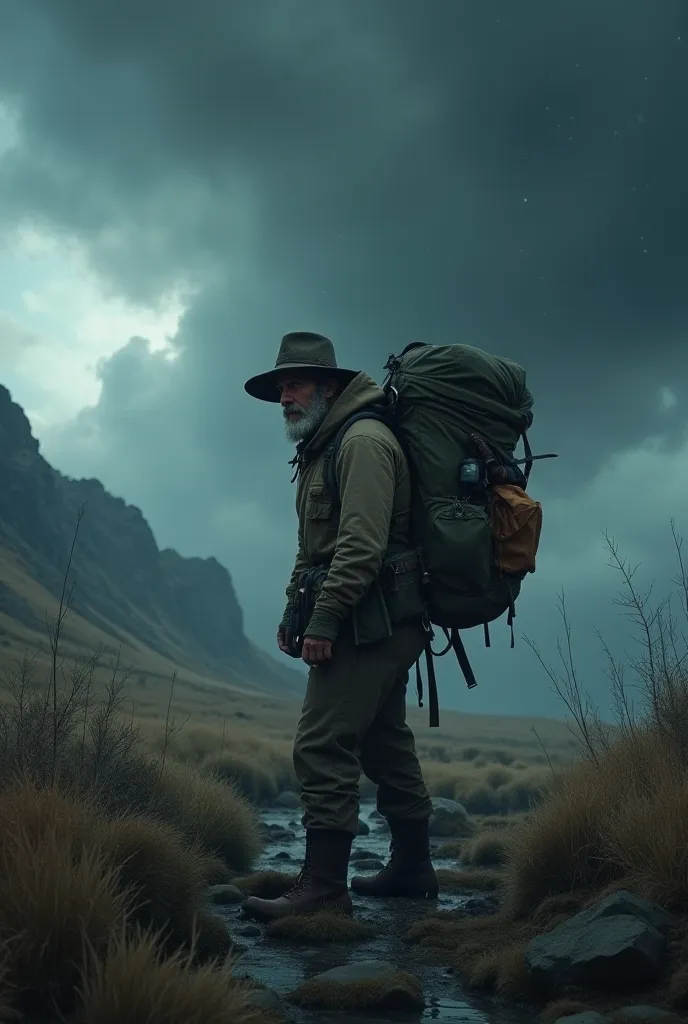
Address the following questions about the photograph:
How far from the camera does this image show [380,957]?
443 cm

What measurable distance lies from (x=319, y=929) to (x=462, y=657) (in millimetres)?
1822

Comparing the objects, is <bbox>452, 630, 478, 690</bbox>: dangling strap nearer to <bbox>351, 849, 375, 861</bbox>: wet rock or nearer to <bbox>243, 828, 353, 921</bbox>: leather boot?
<bbox>243, 828, 353, 921</bbox>: leather boot

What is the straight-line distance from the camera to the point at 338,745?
518 cm

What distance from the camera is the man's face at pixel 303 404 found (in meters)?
5.70

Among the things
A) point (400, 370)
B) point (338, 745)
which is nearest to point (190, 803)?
point (338, 745)

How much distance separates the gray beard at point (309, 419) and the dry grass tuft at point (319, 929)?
2.63 meters

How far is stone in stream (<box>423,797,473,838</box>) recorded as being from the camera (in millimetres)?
12539

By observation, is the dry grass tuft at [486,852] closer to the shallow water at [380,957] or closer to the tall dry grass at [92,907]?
the shallow water at [380,957]

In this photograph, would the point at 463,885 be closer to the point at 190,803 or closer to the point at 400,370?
the point at 190,803

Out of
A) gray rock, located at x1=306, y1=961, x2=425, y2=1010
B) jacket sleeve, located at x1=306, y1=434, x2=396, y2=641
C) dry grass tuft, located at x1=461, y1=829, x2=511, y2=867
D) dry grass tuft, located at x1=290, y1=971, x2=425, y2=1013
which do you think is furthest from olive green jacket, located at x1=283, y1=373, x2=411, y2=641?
dry grass tuft, located at x1=461, y1=829, x2=511, y2=867

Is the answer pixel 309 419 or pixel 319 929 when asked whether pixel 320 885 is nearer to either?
pixel 319 929

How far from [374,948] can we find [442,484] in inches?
93.3

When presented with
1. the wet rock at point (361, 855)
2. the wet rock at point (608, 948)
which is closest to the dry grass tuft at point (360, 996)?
the wet rock at point (608, 948)

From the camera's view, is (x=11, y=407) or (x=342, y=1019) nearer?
(x=342, y=1019)
